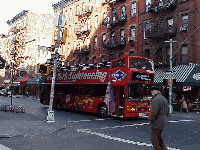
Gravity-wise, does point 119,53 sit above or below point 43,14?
below

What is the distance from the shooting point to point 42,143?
30.1 ft

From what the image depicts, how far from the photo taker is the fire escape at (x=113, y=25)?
36.6 meters

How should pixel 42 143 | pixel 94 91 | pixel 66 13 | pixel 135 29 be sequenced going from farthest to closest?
pixel 66 13 < pixel 135 29 < pixel 94 91 < pixel 42 143

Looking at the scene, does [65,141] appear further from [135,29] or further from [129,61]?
[135,29]

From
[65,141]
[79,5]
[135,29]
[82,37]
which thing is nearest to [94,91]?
[65,141]

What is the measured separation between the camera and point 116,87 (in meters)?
17.6

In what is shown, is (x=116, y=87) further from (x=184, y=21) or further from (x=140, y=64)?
(x=184, y=21)

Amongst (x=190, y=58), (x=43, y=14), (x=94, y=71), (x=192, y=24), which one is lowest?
(x=94, y=71)

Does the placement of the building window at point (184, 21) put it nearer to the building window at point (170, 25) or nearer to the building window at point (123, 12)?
the building window at point (170, 25)

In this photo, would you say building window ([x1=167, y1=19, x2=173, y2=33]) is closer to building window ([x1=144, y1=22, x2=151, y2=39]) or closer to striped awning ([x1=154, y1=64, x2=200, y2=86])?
building window ([x1=144, y1=22, x2=151, y2=39])

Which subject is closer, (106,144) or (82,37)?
(106,144)

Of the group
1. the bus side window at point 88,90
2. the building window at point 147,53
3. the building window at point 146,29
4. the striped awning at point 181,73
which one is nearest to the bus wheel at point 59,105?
the bus side window at point 88,90

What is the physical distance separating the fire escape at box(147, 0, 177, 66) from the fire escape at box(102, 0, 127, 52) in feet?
16.7

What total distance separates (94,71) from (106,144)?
10988 millimetres
